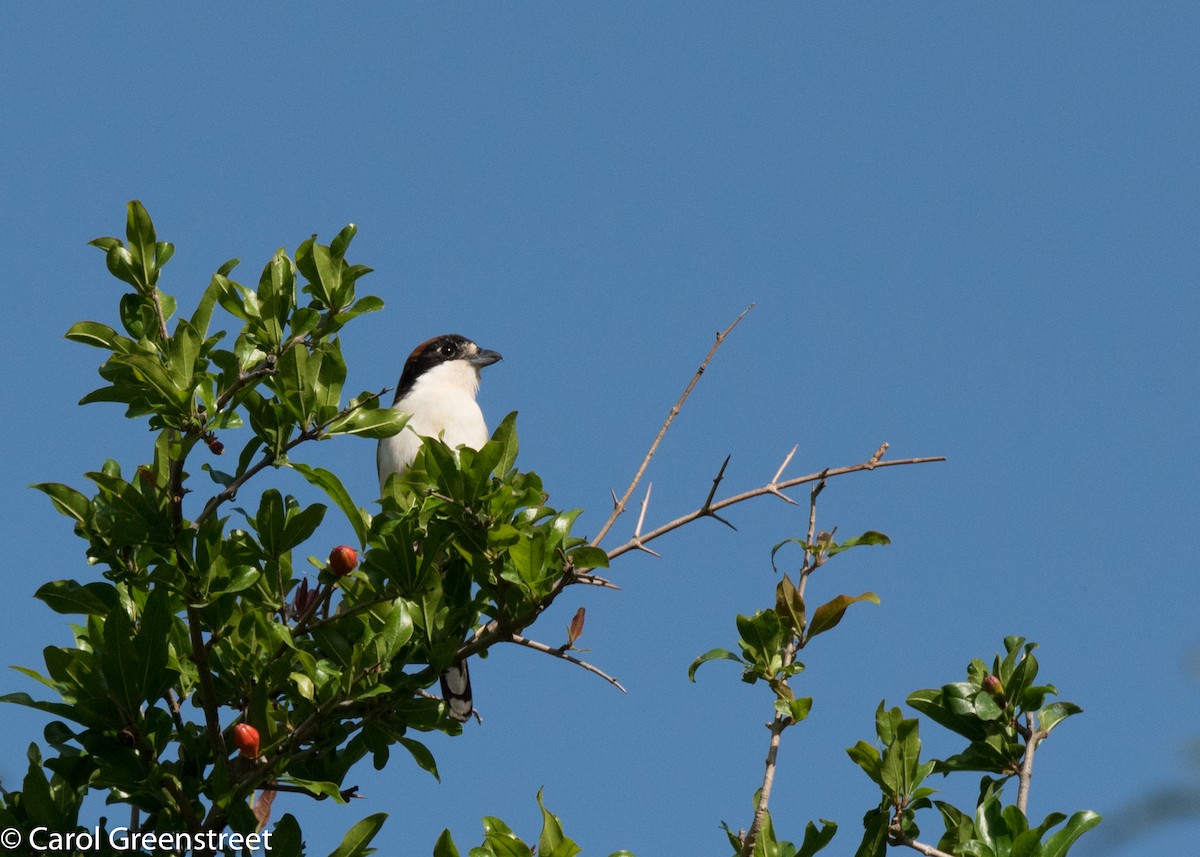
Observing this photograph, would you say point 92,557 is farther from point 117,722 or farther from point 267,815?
point 267,815

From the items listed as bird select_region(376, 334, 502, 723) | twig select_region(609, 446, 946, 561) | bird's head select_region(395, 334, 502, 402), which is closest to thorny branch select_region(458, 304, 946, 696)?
twig select_region(609, 446, 946, 561)

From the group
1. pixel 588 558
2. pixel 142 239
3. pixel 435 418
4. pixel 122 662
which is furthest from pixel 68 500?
pixel 435 418

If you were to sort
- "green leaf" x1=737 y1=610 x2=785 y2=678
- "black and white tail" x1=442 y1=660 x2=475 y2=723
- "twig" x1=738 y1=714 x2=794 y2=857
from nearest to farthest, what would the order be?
"twig" x1=738 y1=714 x2=794 y2=857
"green leaf" x1=737 y1=610 x2=785 y2=678
"black and white tail" x1=442 y1=660 x2=475 y2=723

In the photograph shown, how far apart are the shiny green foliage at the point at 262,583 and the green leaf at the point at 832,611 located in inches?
25.3

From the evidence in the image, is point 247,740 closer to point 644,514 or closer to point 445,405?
point 644,514

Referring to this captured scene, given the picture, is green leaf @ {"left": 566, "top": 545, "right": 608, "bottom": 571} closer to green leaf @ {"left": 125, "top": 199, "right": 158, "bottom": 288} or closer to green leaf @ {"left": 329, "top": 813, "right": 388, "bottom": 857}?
green leaf @ {"left": 329, "top": 813, "right": 388, "bottom": 857}

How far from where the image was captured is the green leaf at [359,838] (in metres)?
3.50

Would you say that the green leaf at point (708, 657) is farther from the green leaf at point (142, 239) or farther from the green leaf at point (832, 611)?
the green leaf at point (142, 239)

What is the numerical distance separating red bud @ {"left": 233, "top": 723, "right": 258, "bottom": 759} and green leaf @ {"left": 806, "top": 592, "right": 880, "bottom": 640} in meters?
1.48

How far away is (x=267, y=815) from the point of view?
371cm

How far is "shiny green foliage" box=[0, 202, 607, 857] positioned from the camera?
10.6ft

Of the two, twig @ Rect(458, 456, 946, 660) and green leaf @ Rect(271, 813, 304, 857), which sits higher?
twig @ Rect(458, 456, 946, 660)

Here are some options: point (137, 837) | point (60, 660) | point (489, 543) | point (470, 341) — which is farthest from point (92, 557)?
point (470, 341)

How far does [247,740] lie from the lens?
325cm
